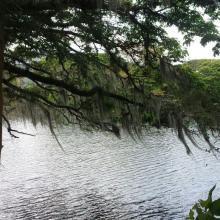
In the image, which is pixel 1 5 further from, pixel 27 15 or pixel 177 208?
pixel 177 208

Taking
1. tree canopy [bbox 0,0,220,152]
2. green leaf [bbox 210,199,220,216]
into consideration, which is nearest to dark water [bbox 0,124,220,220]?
tree canopy [bbox 0,0,220,152]

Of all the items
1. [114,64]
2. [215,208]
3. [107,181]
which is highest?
[114,64]

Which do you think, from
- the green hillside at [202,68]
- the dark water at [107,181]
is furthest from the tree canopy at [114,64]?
the dark water at [107,181]

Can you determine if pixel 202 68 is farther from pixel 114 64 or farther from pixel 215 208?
pixel 215 208

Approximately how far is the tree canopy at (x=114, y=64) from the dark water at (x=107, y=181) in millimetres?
1664

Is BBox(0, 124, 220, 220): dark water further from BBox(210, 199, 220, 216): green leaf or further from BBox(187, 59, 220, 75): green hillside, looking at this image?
BBox(210, 199, 220, 216): green leaf

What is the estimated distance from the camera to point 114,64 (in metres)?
7.28

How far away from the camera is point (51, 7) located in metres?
5.75

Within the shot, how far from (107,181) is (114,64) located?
404 inches

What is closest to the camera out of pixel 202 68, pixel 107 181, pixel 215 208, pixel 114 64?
pixel 215 208

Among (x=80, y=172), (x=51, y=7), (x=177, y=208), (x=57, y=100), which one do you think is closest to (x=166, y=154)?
(x=80, y=172)

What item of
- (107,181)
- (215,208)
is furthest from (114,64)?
(107,181)

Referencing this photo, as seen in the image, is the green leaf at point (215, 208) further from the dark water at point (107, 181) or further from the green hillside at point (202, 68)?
the dark water at point (107, 181)

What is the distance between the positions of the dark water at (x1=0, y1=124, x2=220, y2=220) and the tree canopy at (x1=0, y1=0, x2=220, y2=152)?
5.46ft
